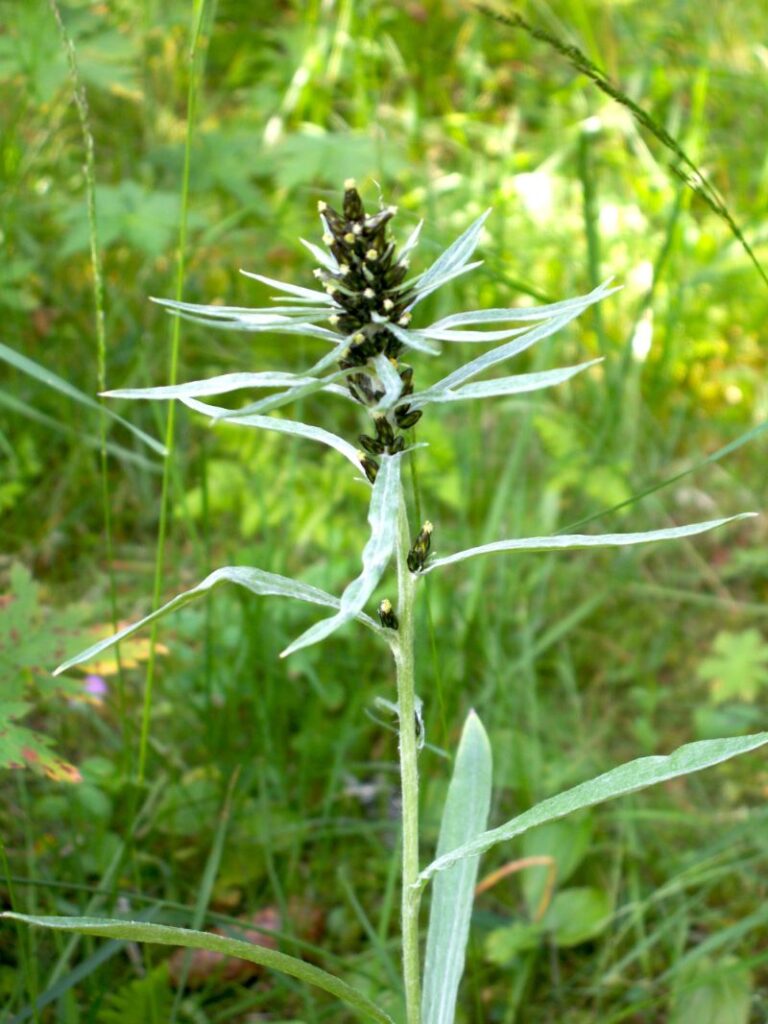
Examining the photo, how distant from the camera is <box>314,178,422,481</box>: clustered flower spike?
107 centimetres

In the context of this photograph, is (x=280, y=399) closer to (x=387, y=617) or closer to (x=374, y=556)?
(x=374, y=556)

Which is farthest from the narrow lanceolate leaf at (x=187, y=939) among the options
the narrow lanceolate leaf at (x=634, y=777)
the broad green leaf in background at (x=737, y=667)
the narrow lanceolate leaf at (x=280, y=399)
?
the broad green leaf in background at (x=737, y=667)

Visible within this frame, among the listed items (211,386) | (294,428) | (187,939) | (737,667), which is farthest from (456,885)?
(737,667)

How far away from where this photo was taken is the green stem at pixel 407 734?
3.89 feet

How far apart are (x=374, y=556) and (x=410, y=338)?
212 mm

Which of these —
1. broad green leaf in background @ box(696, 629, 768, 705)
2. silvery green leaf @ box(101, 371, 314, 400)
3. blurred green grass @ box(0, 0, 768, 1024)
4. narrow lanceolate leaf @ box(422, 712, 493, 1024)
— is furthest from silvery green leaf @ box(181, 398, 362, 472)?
broad green leaf in background @ box(696, 629, 768, 705)

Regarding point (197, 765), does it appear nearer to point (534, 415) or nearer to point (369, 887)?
point (369, 887)

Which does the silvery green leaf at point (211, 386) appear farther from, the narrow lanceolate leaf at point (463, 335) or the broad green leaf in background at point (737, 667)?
the broad green leaf in background at point (737, 667)

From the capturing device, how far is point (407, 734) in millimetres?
1208

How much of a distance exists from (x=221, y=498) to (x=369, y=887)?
1053 mm

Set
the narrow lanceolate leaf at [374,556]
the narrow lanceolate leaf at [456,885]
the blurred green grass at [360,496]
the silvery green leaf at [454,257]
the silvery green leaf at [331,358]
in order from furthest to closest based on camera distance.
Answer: the blurred green grass at [360,496] → the narrow lanceolate leaf at [456,885] → the silvery green leaf at [454,257] → the silvery green leaf at [331,358] → the narrow lanceolate leaf at [374,556]

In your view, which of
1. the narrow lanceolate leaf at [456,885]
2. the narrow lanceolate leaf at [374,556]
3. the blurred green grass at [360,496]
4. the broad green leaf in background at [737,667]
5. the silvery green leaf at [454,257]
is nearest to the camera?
the narrow lanceolate leaf at [374,556]

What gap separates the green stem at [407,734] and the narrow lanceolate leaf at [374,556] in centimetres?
9

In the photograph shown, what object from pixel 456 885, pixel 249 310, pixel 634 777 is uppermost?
pixel 249 310
